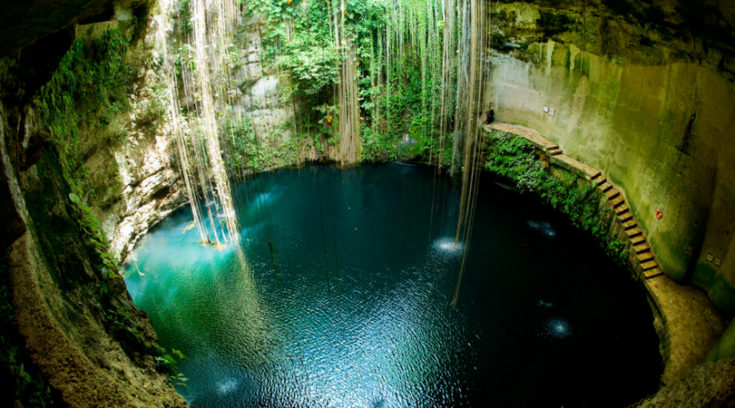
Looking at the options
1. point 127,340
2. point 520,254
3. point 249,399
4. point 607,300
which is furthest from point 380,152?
point 127,340

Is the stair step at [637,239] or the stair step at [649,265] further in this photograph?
the stair step at [637,239]

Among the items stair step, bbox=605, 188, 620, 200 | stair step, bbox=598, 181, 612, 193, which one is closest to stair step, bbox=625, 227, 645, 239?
stair step, bbox=605, 188, 620, 200

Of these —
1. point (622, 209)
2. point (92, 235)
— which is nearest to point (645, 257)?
point (622, 209)

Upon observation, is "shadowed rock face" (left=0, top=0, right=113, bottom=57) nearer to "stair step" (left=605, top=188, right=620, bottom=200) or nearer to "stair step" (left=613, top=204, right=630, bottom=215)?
"stair step" (left=613, top=204, right=630, bottom=215)

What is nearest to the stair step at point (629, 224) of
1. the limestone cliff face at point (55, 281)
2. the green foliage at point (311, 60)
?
the limestone cliff face at point (55, 281)

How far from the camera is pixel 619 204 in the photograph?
748 centimetres

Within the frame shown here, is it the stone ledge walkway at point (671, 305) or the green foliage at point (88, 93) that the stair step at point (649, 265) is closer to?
the stone ledge walkway at point (671, 305)

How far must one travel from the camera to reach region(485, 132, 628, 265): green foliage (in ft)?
25.5

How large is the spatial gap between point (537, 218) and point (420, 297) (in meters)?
3.74

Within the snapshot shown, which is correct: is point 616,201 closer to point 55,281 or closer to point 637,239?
point 637,239

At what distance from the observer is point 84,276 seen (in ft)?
10.6

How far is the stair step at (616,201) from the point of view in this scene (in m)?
7.48

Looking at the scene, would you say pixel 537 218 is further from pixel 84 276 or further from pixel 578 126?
pixel 84 276

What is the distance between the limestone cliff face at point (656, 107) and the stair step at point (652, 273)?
21 centimetres
